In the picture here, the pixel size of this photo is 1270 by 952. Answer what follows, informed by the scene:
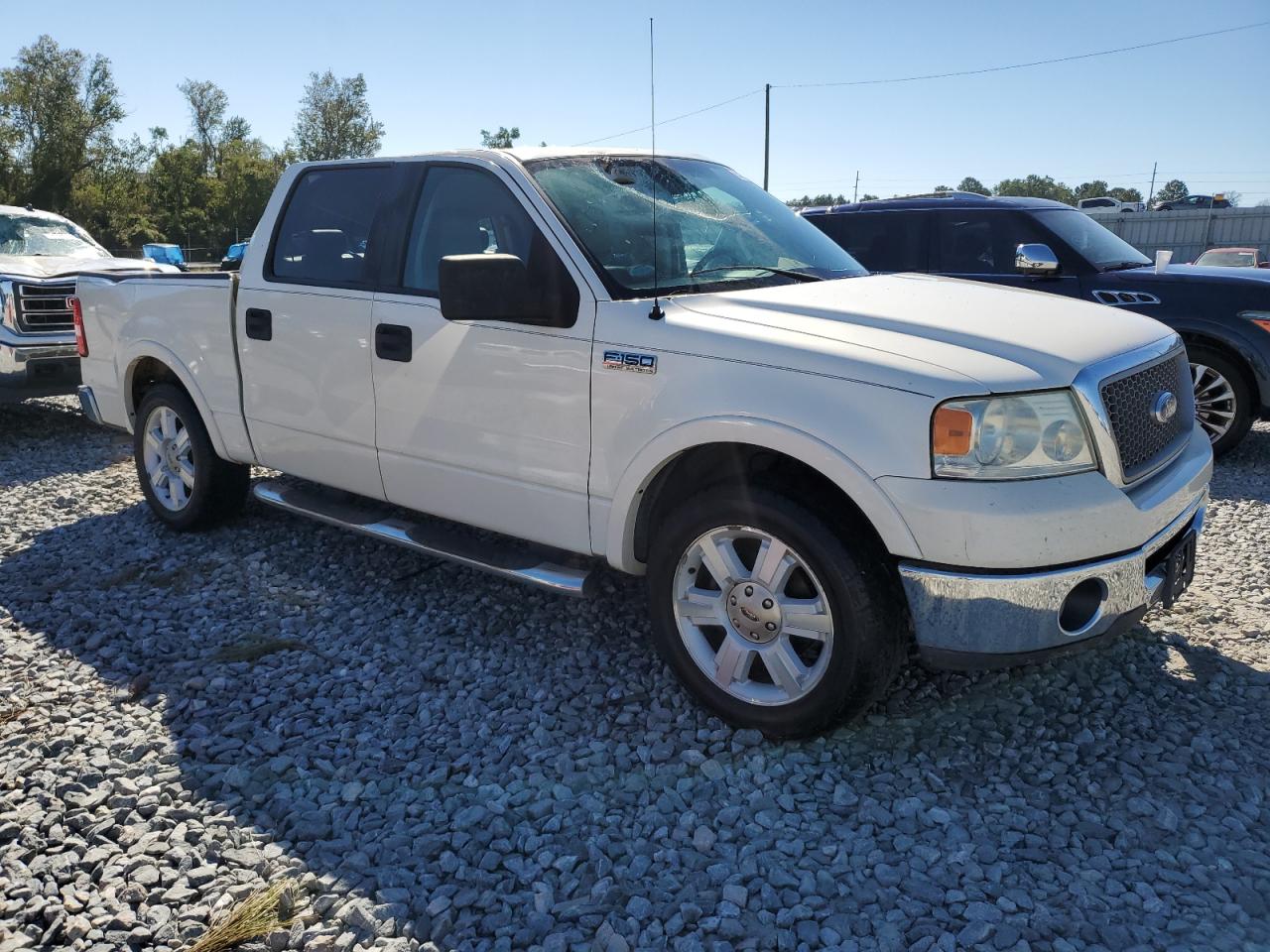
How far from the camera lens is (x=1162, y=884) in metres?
2.54

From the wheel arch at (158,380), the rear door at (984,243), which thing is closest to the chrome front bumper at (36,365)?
the wheel arch at (158,380)

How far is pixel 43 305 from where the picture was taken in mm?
8328

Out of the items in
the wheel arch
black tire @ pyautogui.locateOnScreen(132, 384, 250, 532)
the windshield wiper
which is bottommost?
black tire @ pyautogui.locateOnScreen(132, 384, 250, 532)

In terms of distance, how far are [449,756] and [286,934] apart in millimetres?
875

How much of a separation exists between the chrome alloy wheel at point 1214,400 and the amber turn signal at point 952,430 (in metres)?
5.26

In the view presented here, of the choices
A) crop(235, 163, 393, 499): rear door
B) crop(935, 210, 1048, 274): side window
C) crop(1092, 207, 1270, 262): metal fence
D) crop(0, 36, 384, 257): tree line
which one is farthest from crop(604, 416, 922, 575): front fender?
crop(0, 36, 384, 257): tree line

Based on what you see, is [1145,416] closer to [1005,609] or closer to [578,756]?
[1005,609]

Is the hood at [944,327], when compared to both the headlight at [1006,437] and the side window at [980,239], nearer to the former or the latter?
the headlight at [1006,437]

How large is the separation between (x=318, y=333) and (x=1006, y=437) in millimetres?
3017

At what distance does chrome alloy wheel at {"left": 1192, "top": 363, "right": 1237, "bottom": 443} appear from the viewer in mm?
6898

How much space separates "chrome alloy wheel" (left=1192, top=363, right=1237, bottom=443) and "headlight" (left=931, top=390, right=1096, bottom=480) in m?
5.01

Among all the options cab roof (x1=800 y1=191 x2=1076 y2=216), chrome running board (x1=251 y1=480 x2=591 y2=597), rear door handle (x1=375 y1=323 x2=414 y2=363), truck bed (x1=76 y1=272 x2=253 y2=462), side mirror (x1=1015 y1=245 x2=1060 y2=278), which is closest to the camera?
chrome running board (x1=251 y1=480 x2=591 y2=597)

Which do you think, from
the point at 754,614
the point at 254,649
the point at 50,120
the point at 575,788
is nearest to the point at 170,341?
the point at 254,649

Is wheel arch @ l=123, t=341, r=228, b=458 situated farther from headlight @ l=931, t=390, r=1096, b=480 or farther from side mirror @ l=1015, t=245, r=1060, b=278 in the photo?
side mirror @ l=1015, t=245, r=1060, b=278
